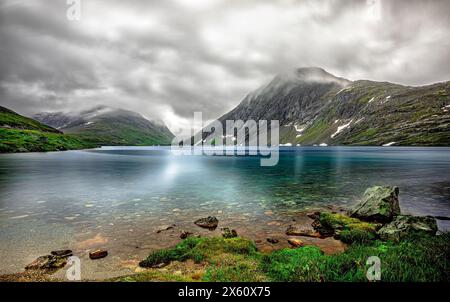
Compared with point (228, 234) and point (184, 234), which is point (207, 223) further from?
point (228, 234)

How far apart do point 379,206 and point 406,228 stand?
Answer: 5.66 meters

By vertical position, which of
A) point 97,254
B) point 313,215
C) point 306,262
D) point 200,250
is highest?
point 306,262

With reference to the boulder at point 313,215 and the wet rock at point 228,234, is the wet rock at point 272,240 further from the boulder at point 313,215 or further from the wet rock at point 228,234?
the boulder at point 313,215

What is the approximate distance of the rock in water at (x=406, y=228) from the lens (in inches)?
551

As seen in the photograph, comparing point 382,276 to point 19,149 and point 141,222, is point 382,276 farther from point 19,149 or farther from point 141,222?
point 19,149

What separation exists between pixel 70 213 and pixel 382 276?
77.1ft

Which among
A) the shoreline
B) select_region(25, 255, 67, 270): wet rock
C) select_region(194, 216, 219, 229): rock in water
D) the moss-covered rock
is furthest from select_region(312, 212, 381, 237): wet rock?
select_region(25, 255, 67, 270): wet rock

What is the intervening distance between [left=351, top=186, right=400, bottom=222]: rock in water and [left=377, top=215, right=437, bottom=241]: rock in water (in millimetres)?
Answer: 3550

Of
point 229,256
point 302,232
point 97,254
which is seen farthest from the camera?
point 302,232

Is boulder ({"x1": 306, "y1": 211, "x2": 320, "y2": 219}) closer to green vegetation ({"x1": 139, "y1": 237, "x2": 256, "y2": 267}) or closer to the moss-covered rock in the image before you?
the moss-covered rock

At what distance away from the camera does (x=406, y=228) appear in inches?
568

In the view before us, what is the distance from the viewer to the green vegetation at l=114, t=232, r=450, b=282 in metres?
8.91

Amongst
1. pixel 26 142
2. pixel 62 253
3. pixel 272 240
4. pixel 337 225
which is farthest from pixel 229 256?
pixel 26 142

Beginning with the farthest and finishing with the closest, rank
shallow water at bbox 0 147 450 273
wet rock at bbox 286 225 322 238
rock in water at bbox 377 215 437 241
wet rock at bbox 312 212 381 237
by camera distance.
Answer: wet rock at bbox 312 212 381 237, wet rock at bbox 286 225 322 238, shallow water at bbox 0 147 450 273, rock in water at bbox 377 215 437 241
